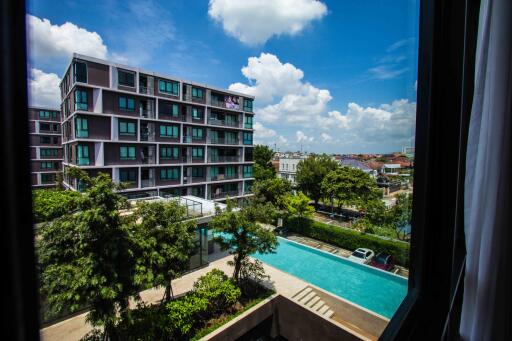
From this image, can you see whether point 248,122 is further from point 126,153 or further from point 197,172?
point 126,153

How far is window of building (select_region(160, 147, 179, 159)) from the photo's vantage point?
32.1 feet

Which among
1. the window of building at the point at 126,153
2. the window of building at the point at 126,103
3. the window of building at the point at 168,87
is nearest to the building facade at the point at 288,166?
the window of building at the point at 168,87

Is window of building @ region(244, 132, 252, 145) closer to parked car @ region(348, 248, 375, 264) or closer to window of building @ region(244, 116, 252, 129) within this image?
window of building @ region(244, 116, 252, 129)

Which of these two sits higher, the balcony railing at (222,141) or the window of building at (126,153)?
the balcony railing at (222,141)

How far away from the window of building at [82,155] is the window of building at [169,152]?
2670mm

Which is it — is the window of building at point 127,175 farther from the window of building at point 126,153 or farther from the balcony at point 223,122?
the balcony at point 223,122

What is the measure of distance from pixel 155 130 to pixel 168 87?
6.47ft

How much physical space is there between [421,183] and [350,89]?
148 centimetres

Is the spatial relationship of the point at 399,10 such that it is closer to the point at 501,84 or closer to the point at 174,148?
the point at 501,84

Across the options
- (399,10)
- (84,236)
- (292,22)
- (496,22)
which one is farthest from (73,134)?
(496,22)

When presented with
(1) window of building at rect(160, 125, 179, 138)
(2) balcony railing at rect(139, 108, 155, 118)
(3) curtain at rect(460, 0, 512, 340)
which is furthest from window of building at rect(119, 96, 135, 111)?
(3) curtain at rect(460, 0, 512, 340)

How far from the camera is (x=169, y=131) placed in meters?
10.0

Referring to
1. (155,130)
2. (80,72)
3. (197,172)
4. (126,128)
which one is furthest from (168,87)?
(197,172)

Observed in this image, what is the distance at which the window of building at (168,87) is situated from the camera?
961 cm
